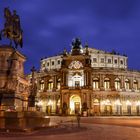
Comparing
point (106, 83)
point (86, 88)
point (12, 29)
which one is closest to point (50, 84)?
point (86, 88)

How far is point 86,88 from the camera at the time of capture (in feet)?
252

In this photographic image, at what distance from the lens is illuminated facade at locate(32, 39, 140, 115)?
7762 cm

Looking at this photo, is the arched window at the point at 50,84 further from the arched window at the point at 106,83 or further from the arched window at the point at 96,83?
the arched window at the point at 106,83

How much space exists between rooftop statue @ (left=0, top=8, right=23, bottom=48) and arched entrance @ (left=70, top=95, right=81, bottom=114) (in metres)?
56.5

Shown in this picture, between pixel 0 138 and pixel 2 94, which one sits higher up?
pixel 2 94

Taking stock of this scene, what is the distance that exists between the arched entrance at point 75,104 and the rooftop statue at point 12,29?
56517mm

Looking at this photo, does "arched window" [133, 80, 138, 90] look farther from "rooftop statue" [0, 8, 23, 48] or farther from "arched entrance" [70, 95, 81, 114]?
"rooftop statue" [0, 8, 23, 48]

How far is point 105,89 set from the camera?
81.2m

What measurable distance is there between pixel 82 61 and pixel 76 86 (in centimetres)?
763

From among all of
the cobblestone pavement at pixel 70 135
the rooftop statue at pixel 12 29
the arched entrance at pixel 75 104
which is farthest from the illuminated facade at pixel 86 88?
the cobblestone pavement at pixel 70 135

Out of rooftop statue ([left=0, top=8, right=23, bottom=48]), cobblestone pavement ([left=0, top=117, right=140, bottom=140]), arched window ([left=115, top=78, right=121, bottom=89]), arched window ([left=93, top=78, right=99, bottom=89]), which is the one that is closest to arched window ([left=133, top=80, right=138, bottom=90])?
arched window ([left=115, top=78, right=121, bottom=89])

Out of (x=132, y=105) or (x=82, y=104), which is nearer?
(x=82, y=104)

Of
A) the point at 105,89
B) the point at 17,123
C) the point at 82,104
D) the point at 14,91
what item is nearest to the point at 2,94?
the point at 14,91

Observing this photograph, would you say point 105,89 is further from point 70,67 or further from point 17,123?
point 17,123
